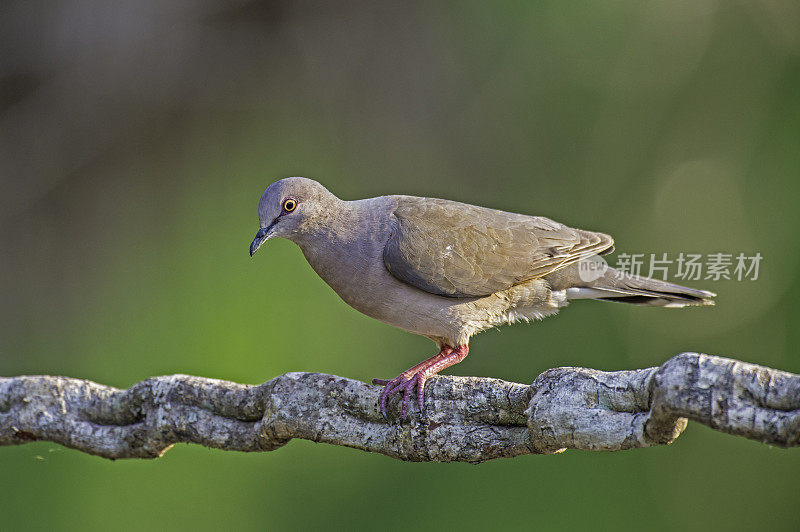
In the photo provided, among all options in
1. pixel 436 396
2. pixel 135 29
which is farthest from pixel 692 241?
pixel 135 29

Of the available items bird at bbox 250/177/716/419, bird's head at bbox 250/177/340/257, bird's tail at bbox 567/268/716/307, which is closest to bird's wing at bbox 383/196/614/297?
bird at bbox 250/177/716/419

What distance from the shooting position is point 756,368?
5.33 ft

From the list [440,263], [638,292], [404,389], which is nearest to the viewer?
[404,389]

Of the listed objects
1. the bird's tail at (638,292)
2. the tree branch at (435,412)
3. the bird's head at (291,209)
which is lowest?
the tree branch at (435,412)

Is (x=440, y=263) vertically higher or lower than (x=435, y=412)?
higher

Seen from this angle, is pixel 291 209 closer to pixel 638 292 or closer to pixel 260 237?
pixel 260 237

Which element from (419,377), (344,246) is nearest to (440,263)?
(344,246)

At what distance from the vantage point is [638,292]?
312cm

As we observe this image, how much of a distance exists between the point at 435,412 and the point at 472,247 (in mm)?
817

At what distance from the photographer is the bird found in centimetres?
283

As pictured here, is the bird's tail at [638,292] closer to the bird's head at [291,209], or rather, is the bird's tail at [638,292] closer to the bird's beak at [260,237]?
the bird's head at [291,209]

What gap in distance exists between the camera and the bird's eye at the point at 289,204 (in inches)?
111

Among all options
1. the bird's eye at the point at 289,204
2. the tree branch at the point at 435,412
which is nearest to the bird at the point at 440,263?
the bird's eye at the point at 289,204

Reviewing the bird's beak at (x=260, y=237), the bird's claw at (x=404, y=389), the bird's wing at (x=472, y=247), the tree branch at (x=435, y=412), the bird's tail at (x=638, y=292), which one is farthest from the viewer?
the bird's tail at (x=638, y=292)
